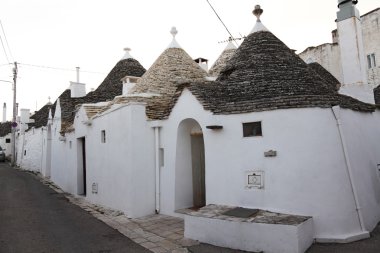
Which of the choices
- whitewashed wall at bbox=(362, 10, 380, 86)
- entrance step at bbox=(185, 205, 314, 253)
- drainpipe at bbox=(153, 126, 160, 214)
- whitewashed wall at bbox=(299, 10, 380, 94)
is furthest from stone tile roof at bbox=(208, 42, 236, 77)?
whitewashed wall at bbox=(362, 10, 380, 86)

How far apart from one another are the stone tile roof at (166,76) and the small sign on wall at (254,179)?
175 inches

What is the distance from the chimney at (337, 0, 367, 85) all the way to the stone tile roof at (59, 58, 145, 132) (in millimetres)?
11948

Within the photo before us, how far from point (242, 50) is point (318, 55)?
60.9ft

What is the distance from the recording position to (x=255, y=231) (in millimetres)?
→ 6742

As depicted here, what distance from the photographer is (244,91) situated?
29.6 ft

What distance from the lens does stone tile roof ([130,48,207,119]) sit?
12047 millimetres

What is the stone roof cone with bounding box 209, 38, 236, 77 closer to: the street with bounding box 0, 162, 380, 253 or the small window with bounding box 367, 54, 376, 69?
the street with bounding box 0, 162, 380, 253

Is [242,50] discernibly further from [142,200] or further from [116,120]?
[142,200]

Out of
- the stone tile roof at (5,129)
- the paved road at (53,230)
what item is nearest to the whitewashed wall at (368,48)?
the paved road at (53,230)

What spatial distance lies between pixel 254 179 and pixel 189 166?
3.15m

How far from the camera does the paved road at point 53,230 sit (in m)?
7.38

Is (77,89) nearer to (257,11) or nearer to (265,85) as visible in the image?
(257,11)

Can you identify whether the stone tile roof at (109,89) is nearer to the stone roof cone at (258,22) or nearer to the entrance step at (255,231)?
the stone roof cone at (258,22)

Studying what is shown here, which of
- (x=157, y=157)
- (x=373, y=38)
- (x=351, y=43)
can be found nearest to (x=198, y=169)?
(x=157, y=157)
